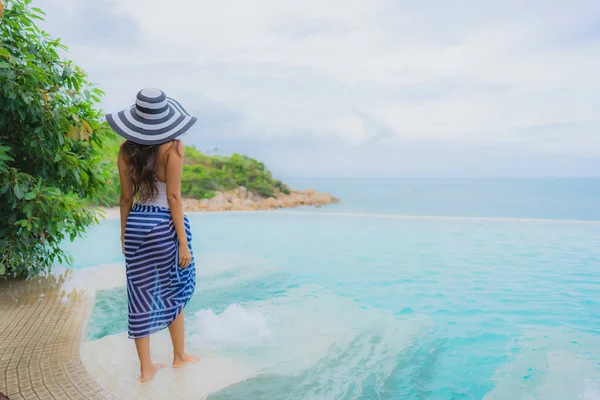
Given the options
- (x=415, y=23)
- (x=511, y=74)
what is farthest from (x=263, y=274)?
(x=511, y=74)

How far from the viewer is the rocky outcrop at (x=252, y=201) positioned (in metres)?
15.5

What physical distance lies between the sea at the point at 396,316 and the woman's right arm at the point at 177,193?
29.6 inches

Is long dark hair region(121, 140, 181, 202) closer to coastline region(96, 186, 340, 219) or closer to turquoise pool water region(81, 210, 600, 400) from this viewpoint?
turquoise pool water region(81, 210, 600, 400)

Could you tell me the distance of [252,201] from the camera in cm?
1697

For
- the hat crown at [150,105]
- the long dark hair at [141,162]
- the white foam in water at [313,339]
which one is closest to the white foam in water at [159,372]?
the white foam in water at [313,339]

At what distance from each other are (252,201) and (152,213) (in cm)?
1499

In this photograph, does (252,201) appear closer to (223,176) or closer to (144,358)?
(223,176)

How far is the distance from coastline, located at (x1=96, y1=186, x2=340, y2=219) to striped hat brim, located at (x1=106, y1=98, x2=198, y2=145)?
12046 millimetres

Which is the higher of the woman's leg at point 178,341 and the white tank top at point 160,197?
the white tank top at point 160,197

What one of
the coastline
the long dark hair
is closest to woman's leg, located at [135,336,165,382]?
the long dark hair

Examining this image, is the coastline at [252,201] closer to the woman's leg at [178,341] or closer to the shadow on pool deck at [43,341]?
the shadow on pool deck at [43,341]

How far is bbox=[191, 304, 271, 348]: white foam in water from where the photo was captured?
2.88 m

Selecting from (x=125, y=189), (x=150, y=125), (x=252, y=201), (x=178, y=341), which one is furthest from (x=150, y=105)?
(x=252, y=201)

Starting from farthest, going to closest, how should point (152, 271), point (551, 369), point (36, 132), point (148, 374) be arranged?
point (36, 132), point (551, 369), point (148, 374), point (152, 271)
